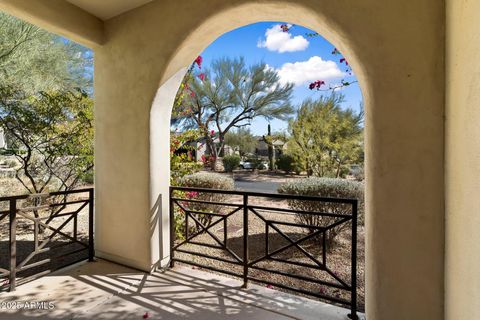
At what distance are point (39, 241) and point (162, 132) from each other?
2.62 m

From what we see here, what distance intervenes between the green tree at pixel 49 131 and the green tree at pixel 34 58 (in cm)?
23

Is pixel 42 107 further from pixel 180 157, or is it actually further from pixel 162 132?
pixel 162 132

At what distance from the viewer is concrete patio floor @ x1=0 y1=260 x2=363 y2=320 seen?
1998 mm

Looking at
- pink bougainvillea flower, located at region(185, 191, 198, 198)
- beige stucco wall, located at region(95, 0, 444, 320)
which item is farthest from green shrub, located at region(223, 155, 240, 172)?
beige stucco wall, located at region(95, 0, 444, 320)

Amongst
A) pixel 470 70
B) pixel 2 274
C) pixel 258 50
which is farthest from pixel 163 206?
pixel 258 50

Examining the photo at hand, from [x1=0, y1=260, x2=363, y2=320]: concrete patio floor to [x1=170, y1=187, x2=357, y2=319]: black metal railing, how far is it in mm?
122

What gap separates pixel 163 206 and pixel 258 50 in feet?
37.2

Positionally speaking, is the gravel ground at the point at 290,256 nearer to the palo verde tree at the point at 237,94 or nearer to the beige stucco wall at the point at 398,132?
the beige stucco wall at the point at 398,132

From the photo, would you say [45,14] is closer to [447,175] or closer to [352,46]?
[352,46]

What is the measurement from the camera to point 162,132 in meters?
2.79

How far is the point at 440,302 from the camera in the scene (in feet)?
5.02

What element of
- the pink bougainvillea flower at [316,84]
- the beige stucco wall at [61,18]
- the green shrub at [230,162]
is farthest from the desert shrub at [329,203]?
the green shrub at [230,162]

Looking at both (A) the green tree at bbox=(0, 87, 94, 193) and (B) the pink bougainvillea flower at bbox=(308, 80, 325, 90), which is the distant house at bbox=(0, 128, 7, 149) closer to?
(A) the green tree at bbox=(0, 87, 94, 193)

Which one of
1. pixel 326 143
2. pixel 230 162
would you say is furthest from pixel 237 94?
pixel 326 143
